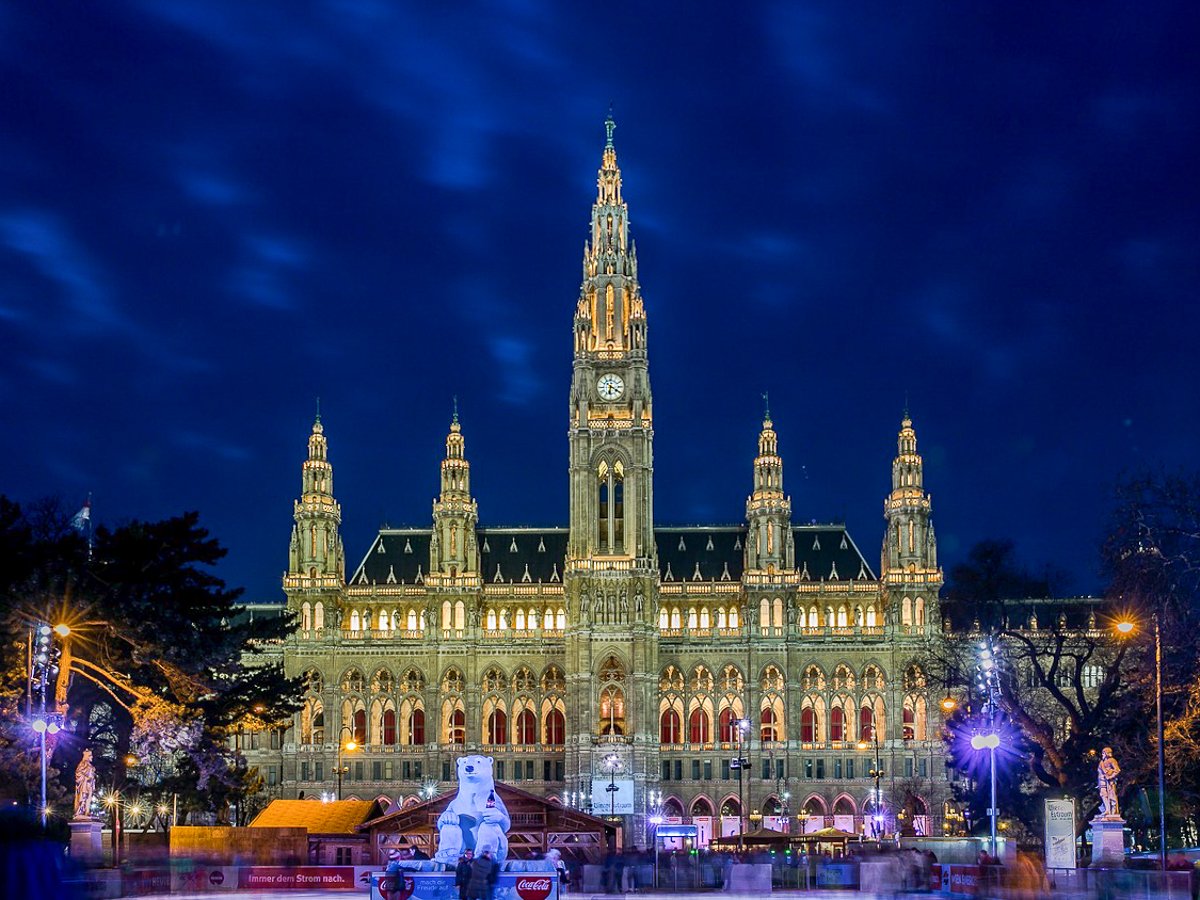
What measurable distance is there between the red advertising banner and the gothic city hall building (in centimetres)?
7328

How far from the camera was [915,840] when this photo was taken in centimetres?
7531

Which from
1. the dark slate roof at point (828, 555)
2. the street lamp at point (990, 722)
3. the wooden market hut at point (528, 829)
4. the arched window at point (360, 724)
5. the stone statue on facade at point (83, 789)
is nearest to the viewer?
the stone statue on facade at point (83, 789)

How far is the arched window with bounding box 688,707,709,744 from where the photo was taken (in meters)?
141

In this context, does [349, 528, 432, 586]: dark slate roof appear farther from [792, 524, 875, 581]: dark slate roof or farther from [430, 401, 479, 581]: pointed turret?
[792, 524, 875, 581]: dark slate roof

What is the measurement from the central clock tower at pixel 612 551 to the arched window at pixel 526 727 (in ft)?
15.2

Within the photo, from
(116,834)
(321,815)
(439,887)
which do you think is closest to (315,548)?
(321,815)

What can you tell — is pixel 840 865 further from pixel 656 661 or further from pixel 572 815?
pixel 656 661

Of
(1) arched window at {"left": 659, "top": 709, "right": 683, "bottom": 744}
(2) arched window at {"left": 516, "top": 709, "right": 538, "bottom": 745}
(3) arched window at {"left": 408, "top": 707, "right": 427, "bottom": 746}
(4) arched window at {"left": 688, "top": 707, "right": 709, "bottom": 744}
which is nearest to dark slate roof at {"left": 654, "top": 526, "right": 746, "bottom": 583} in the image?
(4) arched window at {"left": 688, "top": 707, "right": 709, "bottom": 744}

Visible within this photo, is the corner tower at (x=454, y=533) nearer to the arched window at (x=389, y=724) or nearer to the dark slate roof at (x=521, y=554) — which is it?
the dark slate roof at (x=521, y=554)

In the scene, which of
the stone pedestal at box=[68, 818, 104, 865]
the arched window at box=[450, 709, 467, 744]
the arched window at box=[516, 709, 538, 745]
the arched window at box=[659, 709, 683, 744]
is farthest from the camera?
the arched window at box=[516, 709, 538, 745]

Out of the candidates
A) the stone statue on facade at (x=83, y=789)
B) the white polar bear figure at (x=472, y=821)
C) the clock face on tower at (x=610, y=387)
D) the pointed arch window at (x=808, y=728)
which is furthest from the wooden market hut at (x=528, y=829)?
the clock face on tower at (x=610, y=387)

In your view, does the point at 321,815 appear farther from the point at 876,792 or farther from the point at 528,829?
the point at 876,792

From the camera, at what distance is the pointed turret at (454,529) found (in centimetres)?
14425

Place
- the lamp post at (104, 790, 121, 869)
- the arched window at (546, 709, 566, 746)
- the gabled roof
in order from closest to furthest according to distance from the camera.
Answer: the lamp post at (104, 790, 121, 869) → the gabled roof → the arched window at (546, 709, 566, 746)
